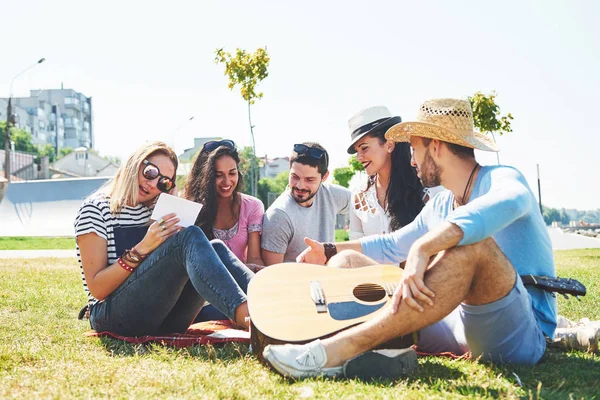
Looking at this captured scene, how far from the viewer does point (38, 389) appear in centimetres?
271

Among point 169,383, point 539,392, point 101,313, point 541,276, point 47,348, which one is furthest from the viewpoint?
point 101,313

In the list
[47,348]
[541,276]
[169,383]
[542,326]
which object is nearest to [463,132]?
[541,276]


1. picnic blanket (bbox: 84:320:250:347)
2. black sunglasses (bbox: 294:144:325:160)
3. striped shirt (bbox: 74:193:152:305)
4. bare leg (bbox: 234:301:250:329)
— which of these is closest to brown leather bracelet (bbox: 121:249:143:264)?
striped shirt (bbox: 74:193:152:305)

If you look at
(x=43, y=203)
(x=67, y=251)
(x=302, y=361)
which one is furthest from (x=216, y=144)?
(x=43, y=203)

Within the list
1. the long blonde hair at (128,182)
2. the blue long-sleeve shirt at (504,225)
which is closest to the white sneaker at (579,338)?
the blue long-sleeve shirt at (504,225)

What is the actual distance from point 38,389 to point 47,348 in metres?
1.13

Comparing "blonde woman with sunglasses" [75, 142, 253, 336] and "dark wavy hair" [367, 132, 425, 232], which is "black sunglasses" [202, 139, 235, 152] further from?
"dark wavy hair" [367, 132, 425, 232]

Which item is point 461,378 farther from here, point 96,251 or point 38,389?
point 96,251

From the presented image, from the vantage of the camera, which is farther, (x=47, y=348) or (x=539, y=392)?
(x=47, y=348)

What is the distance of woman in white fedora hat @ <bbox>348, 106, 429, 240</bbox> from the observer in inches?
196

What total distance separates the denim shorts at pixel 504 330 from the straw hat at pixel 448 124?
784 mm

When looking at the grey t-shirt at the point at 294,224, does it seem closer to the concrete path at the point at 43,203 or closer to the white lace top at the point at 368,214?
the white lace top at the point at 368,214

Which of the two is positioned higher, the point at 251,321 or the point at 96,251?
the point at 96,251

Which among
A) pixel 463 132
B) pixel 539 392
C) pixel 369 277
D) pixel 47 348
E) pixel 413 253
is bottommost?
pixel 47 348
